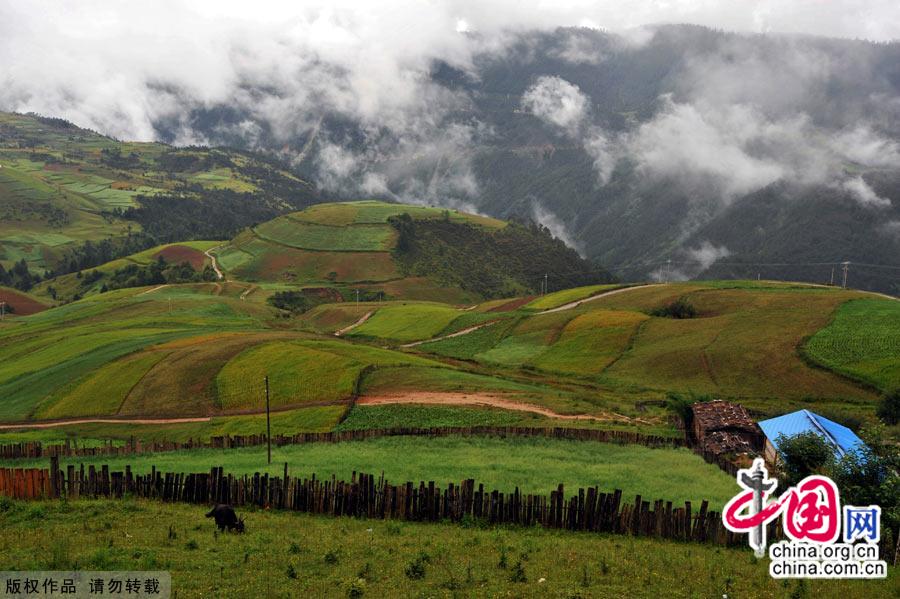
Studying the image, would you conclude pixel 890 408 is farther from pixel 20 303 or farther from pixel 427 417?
pixel 20 303

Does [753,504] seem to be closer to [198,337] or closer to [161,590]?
[161,590]

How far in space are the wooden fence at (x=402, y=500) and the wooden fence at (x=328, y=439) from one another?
640 inches

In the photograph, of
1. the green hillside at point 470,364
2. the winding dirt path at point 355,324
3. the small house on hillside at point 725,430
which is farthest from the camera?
the winding dirt path at point 355,324

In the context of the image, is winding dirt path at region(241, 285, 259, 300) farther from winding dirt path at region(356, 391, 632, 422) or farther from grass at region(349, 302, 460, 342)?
winding dirt path at region(356, 391, 632, 422)

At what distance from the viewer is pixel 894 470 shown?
78.0 feet

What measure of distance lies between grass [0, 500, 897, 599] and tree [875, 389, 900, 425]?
155 ft

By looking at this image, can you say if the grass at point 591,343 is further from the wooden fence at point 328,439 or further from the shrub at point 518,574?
the shrub at point 518,574

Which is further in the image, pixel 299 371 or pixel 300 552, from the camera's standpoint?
pixel 299 371

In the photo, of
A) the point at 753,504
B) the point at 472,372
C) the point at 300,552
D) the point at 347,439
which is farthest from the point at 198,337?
the point at 753,504

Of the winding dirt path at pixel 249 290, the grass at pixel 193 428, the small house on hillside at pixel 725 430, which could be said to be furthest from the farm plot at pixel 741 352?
the winding dirt path at pixel 249 290

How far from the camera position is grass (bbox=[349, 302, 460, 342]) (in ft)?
383

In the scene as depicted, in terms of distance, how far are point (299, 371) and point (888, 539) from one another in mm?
56684

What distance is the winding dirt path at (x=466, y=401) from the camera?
185 ft

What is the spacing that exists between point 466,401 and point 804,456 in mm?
32677
